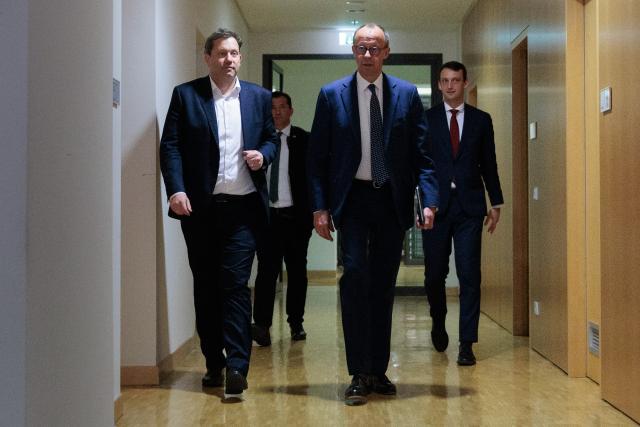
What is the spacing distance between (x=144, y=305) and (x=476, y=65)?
4.63 meters

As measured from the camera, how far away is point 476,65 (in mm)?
7859

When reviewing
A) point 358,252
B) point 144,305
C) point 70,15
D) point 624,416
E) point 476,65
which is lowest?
point 624,416

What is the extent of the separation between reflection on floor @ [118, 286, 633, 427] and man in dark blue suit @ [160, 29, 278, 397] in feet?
0.77

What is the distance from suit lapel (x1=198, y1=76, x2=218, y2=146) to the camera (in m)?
3.89

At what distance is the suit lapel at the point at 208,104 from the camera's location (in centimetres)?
389

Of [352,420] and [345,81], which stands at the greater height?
[345,81]

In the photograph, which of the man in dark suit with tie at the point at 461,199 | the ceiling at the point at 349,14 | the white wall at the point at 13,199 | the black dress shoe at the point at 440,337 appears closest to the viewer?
the white wall at the point at 13,199

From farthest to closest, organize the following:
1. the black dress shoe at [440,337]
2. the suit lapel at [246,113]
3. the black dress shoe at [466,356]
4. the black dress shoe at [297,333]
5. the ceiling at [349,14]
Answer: the ceiling at [349,14] → the black dress shoe at [297,333] → the black dress shoe at [440,337] → the black dress shoe at [466,356] → the suit lapel at [246,113]

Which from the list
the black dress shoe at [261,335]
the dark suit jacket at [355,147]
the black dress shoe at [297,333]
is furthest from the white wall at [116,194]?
the black dress shoe at [297,333]

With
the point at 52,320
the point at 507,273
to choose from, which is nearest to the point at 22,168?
the point at 52,320

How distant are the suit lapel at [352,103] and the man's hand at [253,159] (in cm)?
42

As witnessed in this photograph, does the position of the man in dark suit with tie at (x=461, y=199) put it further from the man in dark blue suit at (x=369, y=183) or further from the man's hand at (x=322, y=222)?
the man's hand at (x=322, y=222)

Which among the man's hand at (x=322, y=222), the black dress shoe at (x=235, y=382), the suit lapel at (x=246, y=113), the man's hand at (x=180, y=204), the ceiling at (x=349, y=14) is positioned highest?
the ceiling at (x=349, y=14)

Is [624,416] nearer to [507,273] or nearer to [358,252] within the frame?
[358,252]
